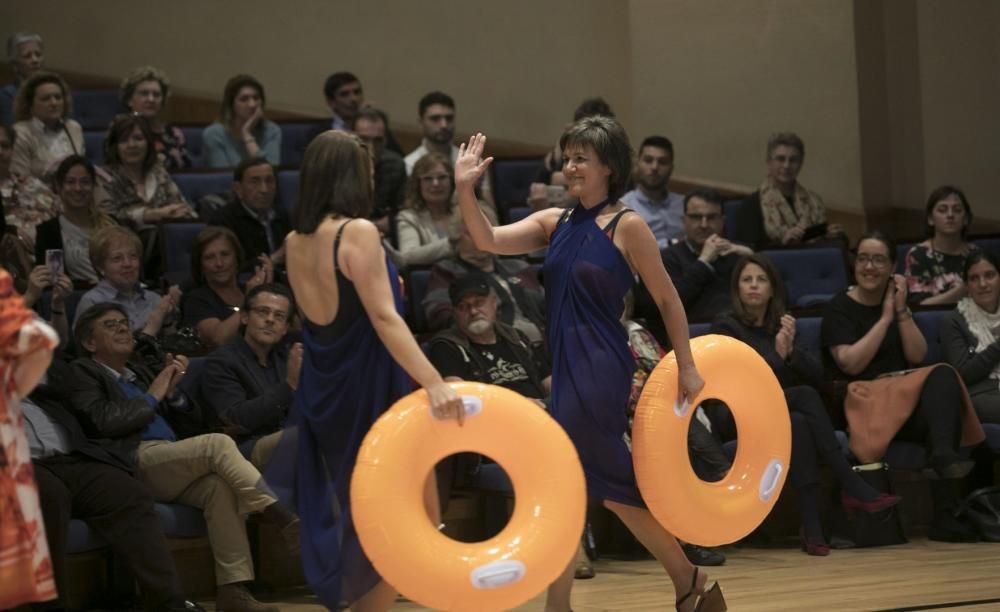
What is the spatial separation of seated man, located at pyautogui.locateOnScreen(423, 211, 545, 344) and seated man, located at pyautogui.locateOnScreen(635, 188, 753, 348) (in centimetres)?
46

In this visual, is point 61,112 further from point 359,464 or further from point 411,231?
point 359,464

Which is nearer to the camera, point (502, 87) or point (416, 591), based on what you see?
point (416, 591)

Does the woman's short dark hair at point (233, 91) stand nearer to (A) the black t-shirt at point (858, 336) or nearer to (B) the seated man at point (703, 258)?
(B) the seated man at point (703, 258)

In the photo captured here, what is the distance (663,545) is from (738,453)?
41 centimetres

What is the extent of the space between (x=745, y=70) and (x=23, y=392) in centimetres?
584

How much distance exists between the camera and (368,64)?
9477 mm

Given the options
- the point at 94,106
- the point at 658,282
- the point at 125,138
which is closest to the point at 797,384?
the point at 658,282

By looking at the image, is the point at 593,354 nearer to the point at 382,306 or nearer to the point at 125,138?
the point at 382,306

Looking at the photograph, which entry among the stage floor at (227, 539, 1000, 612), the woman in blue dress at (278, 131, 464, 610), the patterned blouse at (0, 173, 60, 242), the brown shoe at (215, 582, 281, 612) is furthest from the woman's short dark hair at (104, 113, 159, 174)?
the woman in blue dress at (278, 131, 464, 610)

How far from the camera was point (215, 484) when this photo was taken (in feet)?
16.3

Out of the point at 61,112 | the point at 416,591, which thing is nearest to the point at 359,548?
the point at 416,591

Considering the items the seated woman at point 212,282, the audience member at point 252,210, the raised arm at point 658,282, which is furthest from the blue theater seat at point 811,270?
the raised arm at point 658,282

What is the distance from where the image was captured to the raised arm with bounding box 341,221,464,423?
3.46 metres

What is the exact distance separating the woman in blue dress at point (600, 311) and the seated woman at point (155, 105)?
3.75 m
